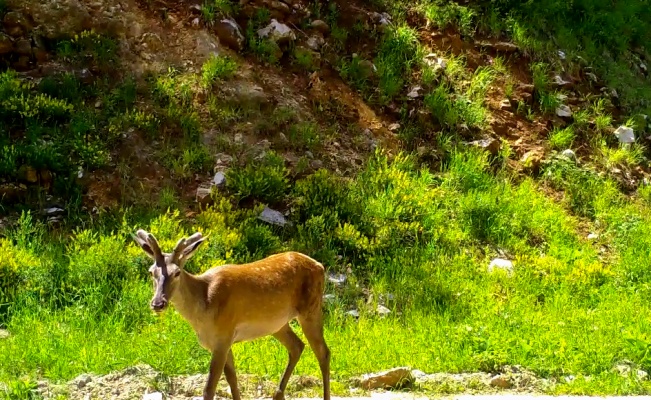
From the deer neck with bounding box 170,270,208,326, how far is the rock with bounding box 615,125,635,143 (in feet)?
34.3

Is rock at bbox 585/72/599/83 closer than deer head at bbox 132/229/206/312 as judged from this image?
No

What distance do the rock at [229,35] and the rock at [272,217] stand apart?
11.3ft

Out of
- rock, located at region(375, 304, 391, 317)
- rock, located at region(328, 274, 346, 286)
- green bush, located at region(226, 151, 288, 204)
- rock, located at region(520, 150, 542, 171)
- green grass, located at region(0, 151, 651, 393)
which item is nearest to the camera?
green grass, located at region(0, 151, 651, 393)

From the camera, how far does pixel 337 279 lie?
9156 millimetres

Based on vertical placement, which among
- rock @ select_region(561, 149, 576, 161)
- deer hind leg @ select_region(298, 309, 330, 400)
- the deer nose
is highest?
the deer nose

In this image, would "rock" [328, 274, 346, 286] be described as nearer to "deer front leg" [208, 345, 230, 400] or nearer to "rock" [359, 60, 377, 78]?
"deer front leg" [208, 345, 230, 400]

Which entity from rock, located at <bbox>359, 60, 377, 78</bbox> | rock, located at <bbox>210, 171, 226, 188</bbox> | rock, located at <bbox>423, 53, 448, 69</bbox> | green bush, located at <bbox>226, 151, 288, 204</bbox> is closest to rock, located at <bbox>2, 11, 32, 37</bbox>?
rock, located at <bbox>210, 171, 226, 188</bbox>

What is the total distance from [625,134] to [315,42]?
584cm

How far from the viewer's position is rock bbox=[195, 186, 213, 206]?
9.80 m

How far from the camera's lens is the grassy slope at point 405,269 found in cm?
700

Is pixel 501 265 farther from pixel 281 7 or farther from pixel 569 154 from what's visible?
pixel 281 7

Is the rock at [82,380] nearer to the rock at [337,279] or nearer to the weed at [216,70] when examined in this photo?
the rock at [337,279]

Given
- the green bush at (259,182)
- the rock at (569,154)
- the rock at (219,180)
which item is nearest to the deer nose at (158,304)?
the green bush at (259,182)

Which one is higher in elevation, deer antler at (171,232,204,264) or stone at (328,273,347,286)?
deer antler at (171,232,204,264)
